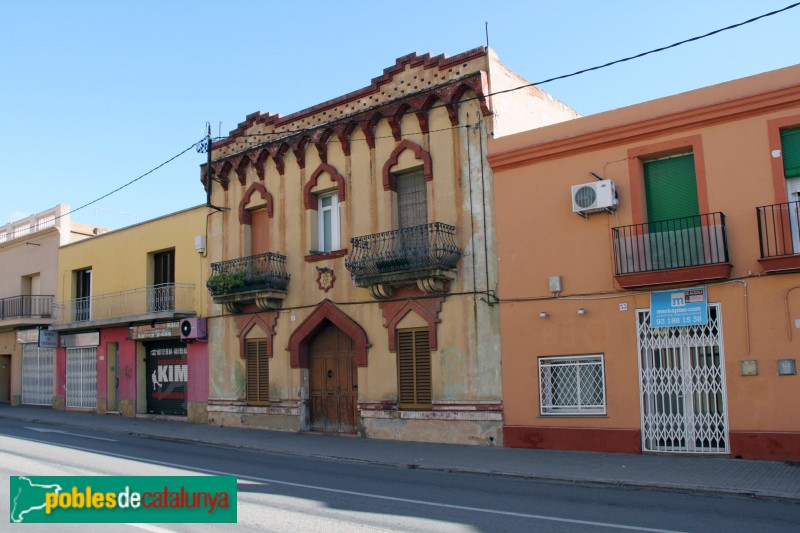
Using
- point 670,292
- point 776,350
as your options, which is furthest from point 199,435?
point 776,350

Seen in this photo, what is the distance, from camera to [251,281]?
2014 centimetres

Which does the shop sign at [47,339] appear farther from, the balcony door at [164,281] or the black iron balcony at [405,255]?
the black iron balcony at [405,255]

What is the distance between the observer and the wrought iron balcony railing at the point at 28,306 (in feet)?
96.1

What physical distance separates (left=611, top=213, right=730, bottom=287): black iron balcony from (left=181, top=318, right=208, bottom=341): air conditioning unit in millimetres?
13460

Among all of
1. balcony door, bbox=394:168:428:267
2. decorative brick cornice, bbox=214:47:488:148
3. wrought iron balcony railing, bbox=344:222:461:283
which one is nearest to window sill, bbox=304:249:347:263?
wrought iron balcony railing, bbox=344:222:461:283

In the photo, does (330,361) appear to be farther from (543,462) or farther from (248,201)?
(543,462)

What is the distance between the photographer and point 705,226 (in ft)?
43.8

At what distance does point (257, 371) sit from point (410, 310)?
19.5 ft

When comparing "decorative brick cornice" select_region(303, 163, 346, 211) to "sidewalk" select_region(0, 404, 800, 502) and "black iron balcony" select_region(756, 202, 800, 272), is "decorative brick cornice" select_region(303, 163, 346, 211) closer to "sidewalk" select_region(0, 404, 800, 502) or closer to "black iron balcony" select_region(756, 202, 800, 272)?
"sidewalk" select_region(0, 404, 800, 502)

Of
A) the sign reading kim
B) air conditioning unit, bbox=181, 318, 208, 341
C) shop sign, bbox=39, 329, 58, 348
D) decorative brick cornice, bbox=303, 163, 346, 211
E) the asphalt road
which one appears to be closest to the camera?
the asphalt road

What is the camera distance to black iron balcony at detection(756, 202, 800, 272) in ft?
40.6

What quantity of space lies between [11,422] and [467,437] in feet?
53.4

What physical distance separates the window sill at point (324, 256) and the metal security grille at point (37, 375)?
50.2 feet

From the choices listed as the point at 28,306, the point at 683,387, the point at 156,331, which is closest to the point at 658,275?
the point at 683,387
